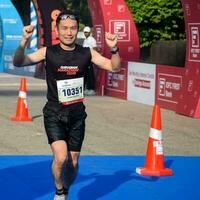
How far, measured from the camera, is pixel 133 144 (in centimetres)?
1195

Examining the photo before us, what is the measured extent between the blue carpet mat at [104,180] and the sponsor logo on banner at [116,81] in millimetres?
8924

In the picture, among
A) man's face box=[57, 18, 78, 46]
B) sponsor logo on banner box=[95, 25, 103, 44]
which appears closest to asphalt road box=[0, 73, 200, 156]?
sponsor logo on banner box=[95, 25, 103, 44]

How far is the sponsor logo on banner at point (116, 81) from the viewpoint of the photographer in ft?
64.3

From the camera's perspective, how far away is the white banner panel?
17.8 meters

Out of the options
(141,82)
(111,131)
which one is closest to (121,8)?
(141,82)

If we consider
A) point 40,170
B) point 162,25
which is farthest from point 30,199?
point 162,25

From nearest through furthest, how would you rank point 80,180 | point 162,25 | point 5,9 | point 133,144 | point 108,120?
1. point 80,180
2. point 133,144
3. point 108,120
4. point 5,9
5. point 162,25

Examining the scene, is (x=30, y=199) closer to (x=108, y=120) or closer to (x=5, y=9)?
(x=108, y=120)

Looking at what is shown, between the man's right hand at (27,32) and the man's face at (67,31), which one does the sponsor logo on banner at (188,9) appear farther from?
the man's right hand at (27,32)

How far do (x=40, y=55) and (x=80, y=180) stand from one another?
2321 mm

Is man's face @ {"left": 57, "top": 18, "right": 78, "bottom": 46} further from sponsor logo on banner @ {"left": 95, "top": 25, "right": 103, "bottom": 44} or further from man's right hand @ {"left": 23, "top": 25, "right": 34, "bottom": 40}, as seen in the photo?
sponsor logo on banner @ {"left": 95, "top": 25, "right": 103, "bottom": 44}

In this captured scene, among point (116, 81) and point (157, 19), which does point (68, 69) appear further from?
point (157, 19)

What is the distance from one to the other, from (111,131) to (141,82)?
5059mm

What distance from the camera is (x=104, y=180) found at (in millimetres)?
8867
